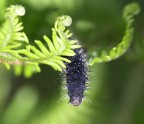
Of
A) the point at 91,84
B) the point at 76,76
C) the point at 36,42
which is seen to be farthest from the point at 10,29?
the point at 91,84

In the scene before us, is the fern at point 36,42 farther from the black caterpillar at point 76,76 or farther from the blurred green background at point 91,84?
the blurred green background at point 91,84

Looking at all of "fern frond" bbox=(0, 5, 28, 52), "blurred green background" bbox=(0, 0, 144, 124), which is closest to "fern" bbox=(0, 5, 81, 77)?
"fern frond" bbox=(0, 5, 28, 52)

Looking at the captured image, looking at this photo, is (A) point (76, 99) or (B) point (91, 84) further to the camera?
(B) point (91, 84)

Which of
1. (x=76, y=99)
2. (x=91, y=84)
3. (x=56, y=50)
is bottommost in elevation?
(x=76, y=99)

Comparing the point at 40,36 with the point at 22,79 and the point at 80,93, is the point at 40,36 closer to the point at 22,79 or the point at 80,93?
the point at 22,79

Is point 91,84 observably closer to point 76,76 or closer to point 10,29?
point 76,76

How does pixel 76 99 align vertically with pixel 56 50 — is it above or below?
below

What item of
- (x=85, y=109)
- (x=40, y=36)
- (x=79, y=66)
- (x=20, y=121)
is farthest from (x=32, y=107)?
(x=79, y=66)
